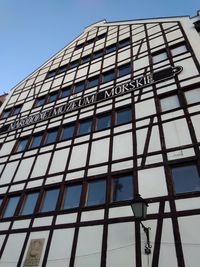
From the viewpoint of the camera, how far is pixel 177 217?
6059 millimetres

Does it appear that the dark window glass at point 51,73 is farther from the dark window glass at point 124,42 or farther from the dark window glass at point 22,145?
the dark window glass at point 22,145

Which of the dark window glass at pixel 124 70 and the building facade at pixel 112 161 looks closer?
the building facade at pixel 112 161

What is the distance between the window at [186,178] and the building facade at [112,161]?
0.03 metres

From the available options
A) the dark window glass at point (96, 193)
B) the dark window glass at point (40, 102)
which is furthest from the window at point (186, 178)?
the dark window glass at point (40, 102)

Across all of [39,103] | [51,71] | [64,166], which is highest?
[51,71]

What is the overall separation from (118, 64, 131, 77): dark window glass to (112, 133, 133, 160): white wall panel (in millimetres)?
4516

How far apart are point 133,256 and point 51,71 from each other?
559 inches

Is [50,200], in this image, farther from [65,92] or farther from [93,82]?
[65,92]

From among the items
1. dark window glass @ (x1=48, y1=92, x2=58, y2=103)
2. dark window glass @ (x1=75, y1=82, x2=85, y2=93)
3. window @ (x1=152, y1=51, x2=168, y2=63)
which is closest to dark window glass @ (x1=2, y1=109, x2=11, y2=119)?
dark window glass @ (x1=48, y1=92, x2=58, y2=103)

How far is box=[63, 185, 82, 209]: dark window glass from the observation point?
26.4 feet

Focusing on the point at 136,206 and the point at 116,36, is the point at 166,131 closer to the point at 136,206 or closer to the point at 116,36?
the point at 136,206

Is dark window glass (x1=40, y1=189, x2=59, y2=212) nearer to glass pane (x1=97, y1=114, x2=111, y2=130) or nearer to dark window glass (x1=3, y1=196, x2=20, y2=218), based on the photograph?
dark window glass (x1=3, y1=196, x2=20, y2=218)

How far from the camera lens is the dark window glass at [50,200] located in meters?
8.48

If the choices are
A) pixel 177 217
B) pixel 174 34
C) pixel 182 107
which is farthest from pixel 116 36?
pixel 177 217
